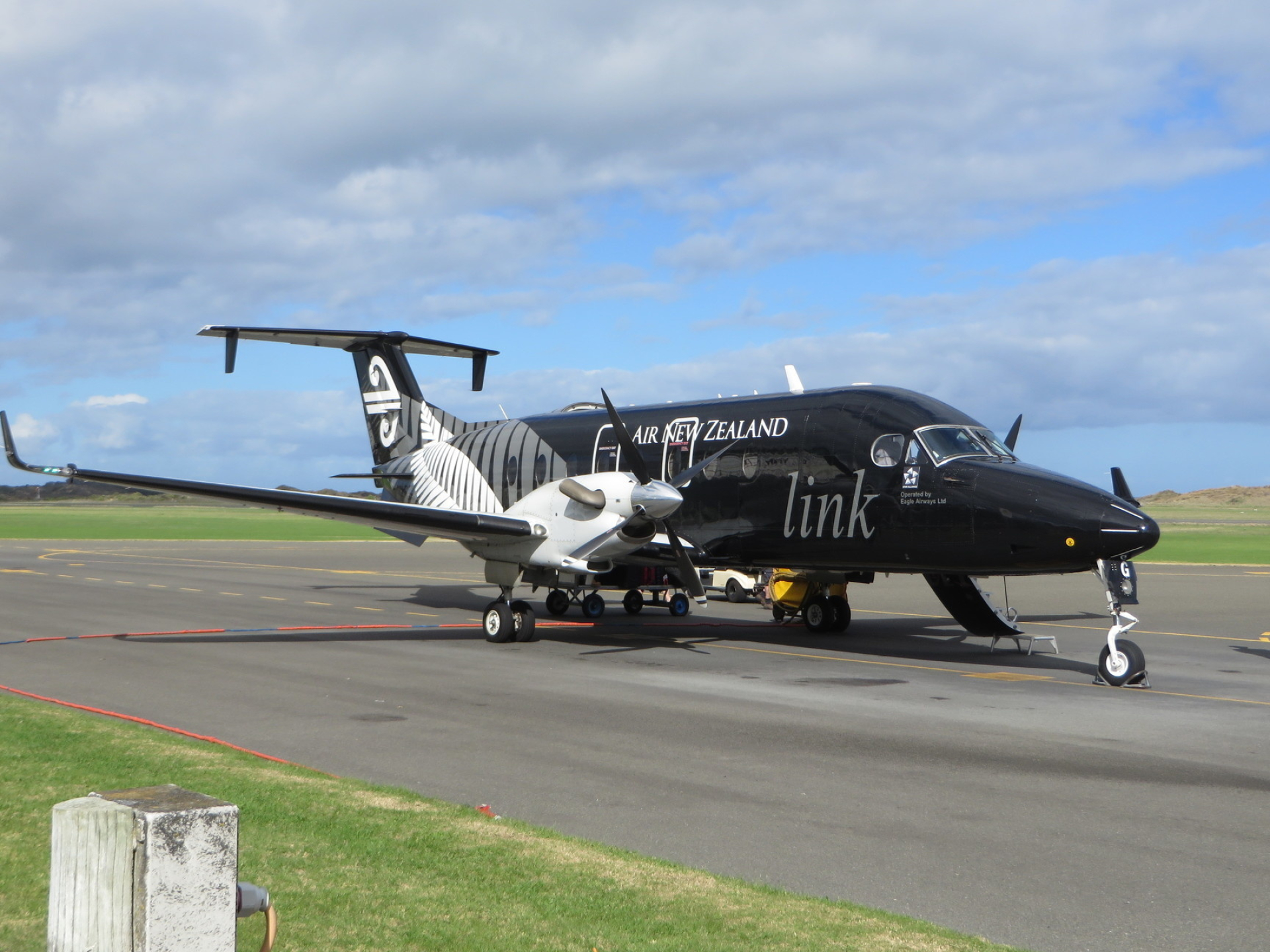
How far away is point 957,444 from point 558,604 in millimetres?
10736

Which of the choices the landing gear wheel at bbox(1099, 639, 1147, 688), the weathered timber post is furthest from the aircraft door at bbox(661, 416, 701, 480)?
the weathered timber post

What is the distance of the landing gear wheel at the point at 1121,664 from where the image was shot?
1423 centimetres

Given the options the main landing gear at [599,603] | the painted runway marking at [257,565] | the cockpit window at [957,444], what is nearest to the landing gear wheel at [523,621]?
the main landing gear at [599,603]

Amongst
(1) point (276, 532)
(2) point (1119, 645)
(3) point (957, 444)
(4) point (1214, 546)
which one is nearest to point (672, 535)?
(3) point (957, 444)

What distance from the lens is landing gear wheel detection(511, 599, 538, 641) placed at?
19.0 m

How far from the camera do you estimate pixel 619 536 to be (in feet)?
58.3

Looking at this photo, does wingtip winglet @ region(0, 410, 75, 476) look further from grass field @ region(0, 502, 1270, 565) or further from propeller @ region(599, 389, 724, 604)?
grass field @ region(0, 502, 1270, 565)

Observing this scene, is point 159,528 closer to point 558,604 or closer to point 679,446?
point 558,604

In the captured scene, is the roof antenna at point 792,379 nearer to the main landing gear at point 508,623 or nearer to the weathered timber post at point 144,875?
the main landing gear at point 508,623

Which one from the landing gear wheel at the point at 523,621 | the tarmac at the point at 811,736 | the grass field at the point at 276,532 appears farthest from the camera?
the grass field at the point at 276,532

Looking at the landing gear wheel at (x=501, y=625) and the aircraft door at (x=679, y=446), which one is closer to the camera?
the landing gear wheel at (x=501, y=625)

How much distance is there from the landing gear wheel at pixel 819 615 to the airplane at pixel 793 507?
28 mm

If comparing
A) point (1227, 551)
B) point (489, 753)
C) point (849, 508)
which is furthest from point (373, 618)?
point (1227, 551)

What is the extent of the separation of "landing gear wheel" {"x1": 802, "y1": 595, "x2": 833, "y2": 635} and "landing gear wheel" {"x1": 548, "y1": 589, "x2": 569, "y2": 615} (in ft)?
18.7
